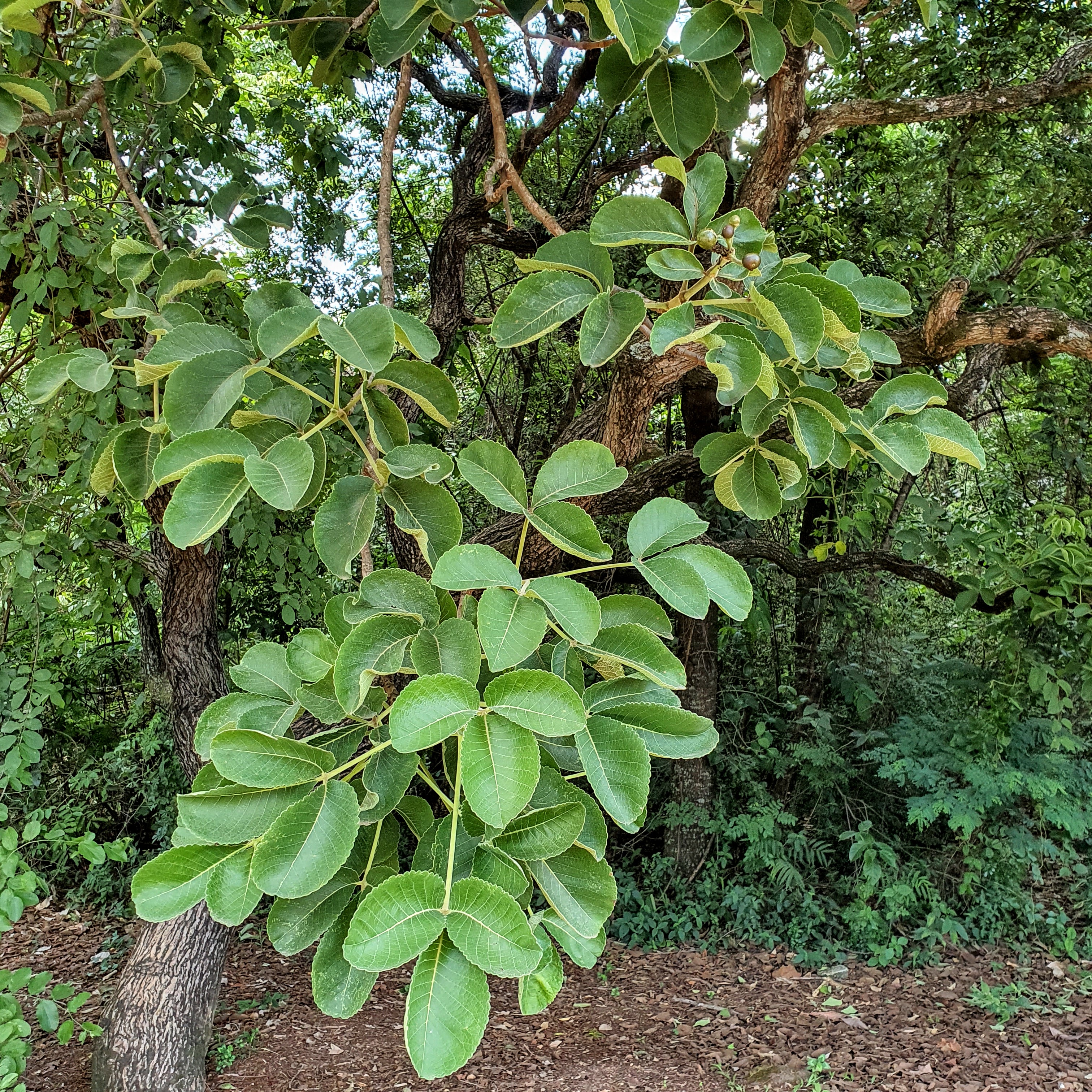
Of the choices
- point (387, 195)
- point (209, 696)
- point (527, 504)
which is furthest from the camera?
point (209, 696)

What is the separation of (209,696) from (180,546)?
8.90 ft

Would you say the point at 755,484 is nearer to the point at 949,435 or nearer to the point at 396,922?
the point at 949,435

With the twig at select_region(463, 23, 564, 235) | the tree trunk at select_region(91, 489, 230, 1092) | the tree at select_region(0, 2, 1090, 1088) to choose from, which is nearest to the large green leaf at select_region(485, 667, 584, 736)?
the tree at select_region(0, 2, 1090, 1088)

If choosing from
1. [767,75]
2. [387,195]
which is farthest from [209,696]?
[767,75]

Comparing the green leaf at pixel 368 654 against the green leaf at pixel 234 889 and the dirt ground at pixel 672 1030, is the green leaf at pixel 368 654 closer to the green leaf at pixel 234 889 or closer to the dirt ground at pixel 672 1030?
the green leaf at pixel 234 889

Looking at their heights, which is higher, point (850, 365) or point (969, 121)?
point (969, 121)

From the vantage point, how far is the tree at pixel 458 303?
73 centimetres

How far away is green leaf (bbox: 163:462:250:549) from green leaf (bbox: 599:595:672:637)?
34 centimetres

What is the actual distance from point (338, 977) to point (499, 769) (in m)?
0.26

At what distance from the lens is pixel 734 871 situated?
396 cm

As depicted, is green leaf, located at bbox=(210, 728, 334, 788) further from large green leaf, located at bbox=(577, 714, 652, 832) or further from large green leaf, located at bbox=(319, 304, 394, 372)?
large green leaf, located at bbox=(319, 304, 394, 372)

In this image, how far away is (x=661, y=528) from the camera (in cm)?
77

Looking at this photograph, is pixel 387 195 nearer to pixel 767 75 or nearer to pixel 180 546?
pixel 767 75

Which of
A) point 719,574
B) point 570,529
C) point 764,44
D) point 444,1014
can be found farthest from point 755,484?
point 444,1014
